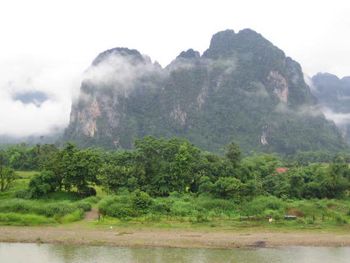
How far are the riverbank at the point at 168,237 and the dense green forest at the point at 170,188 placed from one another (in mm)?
2431

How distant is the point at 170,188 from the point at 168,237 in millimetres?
11588

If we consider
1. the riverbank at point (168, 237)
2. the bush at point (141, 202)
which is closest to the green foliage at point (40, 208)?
the riverbank at point (168, 237)

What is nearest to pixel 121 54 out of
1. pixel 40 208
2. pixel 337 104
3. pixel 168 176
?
pixel 337 104

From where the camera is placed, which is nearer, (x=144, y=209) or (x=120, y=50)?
(x=144, y=209)

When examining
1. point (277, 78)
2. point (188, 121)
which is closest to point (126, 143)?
point (188, 121)

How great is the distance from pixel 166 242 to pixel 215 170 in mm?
15096

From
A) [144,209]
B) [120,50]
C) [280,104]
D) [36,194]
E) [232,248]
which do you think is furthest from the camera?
[120,50]

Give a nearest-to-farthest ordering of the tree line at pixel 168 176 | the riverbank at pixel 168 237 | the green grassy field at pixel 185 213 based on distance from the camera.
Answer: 1. the riverbank at pixel 168 237
2. the green grassy field at pixel 185 213
3. the tree line at pixel 168 176

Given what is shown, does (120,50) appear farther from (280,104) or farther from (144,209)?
(144,209)

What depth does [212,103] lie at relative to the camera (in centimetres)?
12681

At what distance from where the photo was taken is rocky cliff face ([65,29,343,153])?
119375 millimetres

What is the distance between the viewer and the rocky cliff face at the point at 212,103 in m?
119

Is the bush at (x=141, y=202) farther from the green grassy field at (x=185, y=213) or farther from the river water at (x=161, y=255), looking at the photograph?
the river water at (x=161, y=255)

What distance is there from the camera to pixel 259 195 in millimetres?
37469
